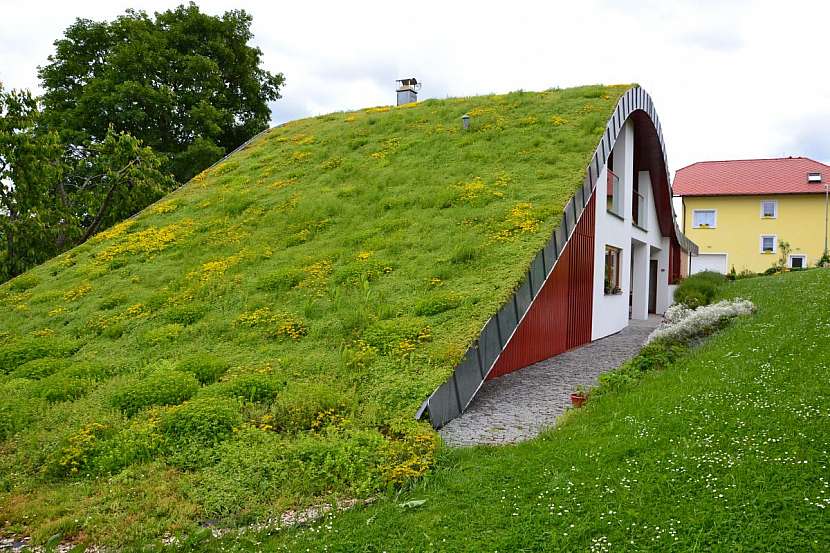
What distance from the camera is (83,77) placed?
2633 centimetres

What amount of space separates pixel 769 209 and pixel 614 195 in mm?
32928

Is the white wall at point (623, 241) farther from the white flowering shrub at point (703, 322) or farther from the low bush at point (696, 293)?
the white flowering shrub at point (703, 322)

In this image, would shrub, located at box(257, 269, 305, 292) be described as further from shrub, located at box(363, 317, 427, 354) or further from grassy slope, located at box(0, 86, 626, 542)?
shrub, located at box(363, 317, 427, 354)

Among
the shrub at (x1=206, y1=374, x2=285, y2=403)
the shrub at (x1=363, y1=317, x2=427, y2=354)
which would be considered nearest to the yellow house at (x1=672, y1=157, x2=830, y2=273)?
the shrub at (x1=363, y1=317, x2=427, y2=354)

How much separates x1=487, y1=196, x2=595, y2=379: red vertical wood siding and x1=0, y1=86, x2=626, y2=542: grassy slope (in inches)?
60.3

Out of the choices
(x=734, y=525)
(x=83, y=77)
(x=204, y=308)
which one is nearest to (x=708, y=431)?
(x=734, y=525)

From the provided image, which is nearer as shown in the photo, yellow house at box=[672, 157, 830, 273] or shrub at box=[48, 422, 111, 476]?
shrub at box=[48, 422, 111, 476]

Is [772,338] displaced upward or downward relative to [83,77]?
downward

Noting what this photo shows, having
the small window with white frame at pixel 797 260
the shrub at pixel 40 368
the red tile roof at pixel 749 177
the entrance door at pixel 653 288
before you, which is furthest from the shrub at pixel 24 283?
the small window with white frame at pixel 797 260

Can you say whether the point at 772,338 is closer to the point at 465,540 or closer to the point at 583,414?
the point at 583,414

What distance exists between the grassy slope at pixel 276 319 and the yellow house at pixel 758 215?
99.0 ft

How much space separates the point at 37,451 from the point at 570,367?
8.20m

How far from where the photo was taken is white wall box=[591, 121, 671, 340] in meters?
14.3

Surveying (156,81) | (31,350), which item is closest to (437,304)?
(31,350)
